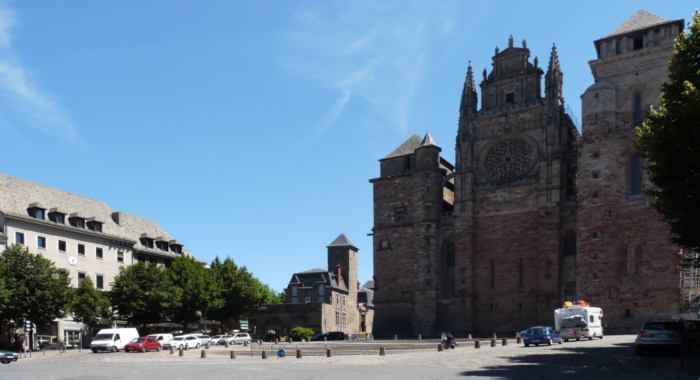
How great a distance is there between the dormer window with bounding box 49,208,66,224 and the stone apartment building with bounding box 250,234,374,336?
26.1 m

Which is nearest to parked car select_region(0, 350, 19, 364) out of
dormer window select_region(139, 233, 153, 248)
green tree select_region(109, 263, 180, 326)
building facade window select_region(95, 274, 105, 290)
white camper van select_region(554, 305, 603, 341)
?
green tree select_region(109, 263, 180, 326)

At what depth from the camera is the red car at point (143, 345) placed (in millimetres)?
41625

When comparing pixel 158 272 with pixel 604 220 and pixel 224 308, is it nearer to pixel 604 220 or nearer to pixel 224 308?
pixel 224 308

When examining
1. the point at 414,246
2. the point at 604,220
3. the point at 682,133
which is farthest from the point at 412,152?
the point at 682,133

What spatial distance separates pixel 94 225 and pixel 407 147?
101 ft

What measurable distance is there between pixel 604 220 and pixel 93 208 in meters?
44.8

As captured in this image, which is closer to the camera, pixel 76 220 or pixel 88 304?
pixel 88 304

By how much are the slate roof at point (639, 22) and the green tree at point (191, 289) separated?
3946 centimetres

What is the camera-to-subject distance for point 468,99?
64.7 m

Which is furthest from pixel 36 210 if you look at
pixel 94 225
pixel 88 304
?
pixel 88 304

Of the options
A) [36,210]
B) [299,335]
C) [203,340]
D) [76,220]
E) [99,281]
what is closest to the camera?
[203,340]

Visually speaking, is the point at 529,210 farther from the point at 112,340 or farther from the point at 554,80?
the point at 112,340

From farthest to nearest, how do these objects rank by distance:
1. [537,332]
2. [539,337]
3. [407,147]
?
[407,147], [537,332], [539,337]

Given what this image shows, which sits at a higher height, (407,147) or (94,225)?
(407,147)
